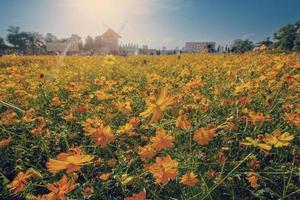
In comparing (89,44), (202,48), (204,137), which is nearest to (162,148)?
(204,137)

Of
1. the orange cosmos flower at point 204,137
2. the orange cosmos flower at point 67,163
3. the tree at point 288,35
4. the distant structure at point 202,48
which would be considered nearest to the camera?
the orange cosmos flower at point 67,163

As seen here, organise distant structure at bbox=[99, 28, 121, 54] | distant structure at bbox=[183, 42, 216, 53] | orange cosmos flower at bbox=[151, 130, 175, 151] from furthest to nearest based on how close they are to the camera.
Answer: distant structure at bbox=[99, 28, 121, 54]
distant structure at bbox=[183, 42, 216, 53]
orange cosmos flower at bbox=[151, 130, 175, 151]

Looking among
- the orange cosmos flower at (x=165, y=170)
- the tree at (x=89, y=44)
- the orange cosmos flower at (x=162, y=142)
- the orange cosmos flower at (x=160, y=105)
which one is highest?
the orange cosmos flower at (x=160, y=105)

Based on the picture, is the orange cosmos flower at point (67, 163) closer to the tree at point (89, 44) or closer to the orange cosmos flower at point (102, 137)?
the orange cosmos flower at point (102, 137)

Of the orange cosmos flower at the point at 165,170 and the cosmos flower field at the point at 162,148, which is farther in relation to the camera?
the cosmos flower field at the point at 162,148

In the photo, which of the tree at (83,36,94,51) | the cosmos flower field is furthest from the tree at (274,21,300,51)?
the tree at (83,36,94,51)

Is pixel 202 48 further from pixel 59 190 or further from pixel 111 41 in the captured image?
pixel 111 41

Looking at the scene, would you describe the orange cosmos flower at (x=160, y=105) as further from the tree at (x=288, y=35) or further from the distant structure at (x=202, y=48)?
the tree at (x=288, y=35)

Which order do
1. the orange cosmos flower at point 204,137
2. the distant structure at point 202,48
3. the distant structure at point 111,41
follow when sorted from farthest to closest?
the distant structure at point 111,41, the distant structure at point 202,48, the orange cosmos flower at point 204,137

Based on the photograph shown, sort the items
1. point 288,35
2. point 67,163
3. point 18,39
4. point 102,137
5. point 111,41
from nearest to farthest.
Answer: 1. point 67,163
2. point 102,137
3. point 288,35
4. point 111,41
5. point 18,39

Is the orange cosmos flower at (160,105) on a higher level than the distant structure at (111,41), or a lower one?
higher

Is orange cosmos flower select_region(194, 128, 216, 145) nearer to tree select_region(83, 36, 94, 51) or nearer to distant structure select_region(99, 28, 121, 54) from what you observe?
distant structure select_region(99, 28, 121, 54)

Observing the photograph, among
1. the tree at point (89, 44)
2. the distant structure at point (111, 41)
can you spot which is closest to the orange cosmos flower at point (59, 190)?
the distant structure at point (111, 41)

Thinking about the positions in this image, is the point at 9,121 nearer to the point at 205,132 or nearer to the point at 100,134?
the point at 100,134
